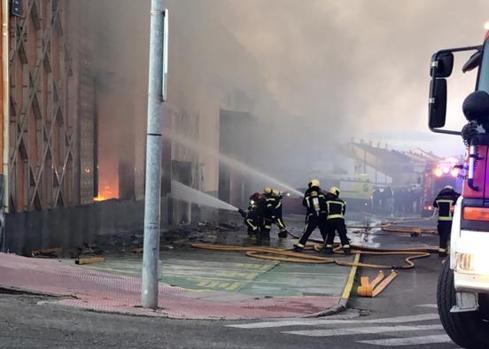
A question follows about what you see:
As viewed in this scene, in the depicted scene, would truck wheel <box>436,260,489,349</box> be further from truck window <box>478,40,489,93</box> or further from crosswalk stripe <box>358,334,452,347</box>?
truck window <box>478,40,489,93</box>

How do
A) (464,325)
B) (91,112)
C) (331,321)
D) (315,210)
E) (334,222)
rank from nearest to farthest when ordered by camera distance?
(464,325), (331,321), (334,222), (315,210), (91,112)

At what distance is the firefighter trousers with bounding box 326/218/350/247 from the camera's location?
11.4m

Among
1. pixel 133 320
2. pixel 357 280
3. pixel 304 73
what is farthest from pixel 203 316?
pixel 304 73

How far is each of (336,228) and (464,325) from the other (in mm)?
7466

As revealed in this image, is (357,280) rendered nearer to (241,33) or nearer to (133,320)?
(133,320)

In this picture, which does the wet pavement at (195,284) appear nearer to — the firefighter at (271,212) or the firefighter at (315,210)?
the firefighter at (315,210)

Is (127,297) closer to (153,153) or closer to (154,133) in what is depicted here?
(153,153)

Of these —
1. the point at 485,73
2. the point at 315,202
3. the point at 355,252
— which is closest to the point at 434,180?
the point at 315,202

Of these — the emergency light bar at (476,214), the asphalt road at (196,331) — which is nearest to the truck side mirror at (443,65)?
the emergency light bar at (476,214)

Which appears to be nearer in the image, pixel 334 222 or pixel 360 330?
pixel 360 330

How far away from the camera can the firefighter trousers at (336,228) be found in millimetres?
11359

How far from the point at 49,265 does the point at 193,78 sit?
28.8 ft

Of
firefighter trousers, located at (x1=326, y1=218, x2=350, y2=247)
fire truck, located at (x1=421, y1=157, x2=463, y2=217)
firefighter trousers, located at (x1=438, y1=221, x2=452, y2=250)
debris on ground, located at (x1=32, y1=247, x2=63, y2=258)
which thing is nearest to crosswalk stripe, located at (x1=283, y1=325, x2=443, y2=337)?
debris on ground, located at (x1=32, y1=247, x2=63, y2=258)

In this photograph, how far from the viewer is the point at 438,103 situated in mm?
4082
